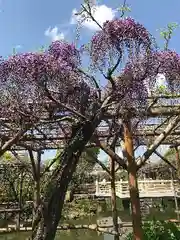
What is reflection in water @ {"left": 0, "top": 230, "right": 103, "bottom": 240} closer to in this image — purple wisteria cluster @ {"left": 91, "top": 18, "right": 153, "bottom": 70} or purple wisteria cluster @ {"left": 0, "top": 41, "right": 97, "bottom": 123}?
purple wisteria cluster @ {"left": 0, "top": 41, "right": 97, "bottom": 123}

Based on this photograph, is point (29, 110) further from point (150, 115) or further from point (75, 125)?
point (150, 115)

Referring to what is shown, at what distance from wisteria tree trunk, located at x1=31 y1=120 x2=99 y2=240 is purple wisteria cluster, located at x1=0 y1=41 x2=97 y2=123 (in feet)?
1.28

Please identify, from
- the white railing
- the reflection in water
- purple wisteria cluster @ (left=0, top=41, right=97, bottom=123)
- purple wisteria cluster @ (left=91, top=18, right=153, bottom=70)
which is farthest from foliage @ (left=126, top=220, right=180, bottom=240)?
the white railing

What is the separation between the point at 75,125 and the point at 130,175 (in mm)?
1352

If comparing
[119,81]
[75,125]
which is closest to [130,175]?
[75,125]

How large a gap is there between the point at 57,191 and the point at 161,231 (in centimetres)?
463

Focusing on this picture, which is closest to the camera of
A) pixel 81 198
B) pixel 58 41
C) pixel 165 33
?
pixel 58 41

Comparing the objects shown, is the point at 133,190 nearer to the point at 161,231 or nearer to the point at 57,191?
the point at 57,191

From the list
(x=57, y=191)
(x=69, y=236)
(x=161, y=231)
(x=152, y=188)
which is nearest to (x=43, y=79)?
(x=57, y=191)

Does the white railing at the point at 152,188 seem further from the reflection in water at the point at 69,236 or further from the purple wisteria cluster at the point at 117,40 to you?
the purple wisteria cluster at the point at 117,40

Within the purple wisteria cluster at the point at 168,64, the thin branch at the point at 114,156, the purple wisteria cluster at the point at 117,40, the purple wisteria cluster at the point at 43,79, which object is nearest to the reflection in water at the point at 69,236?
the thin branch at the point at 114,156

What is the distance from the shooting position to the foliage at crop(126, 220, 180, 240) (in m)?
7.65

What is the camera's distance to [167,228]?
802 centimetres

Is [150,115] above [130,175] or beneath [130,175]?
above
